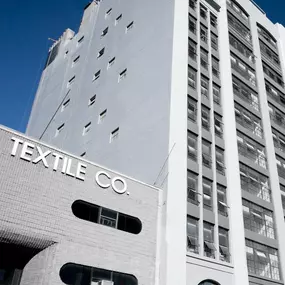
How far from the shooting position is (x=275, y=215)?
97.3 feet

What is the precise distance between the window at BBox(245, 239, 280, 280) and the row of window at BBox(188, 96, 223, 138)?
905 centimetres

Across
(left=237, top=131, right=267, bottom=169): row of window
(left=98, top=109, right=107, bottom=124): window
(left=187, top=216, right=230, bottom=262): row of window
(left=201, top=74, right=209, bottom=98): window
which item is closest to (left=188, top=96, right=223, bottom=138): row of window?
(left=201, top=74, right=209, bottom=98): window

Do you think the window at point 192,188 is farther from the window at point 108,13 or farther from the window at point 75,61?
the window at point 108,13

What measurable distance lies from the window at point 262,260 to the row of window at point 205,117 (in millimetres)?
9049

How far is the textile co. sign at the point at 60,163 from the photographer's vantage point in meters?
19.7

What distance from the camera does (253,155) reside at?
32.3 m

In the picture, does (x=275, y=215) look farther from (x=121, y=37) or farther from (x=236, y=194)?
(x=121, y=37)

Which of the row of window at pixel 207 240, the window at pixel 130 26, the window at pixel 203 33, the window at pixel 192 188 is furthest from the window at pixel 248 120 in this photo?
the window at pixel 130 26

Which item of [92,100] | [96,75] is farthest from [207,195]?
[96,75]

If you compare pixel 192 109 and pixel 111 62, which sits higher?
pixel 111 62

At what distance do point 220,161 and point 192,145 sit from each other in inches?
120

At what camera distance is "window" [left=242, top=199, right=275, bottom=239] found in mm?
27922


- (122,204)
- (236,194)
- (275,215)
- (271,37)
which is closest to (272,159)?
(275,215)

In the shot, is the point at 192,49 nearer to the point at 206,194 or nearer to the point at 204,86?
the point at 204,86
